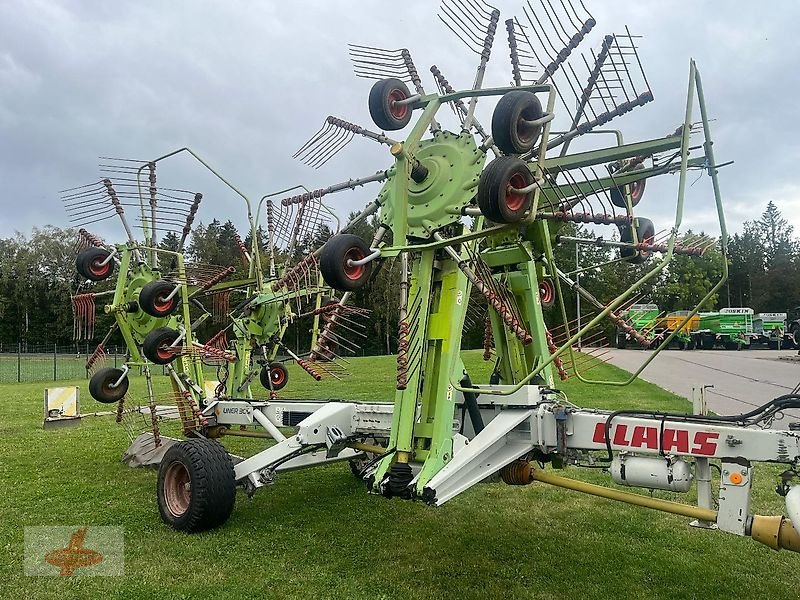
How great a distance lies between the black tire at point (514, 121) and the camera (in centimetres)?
470

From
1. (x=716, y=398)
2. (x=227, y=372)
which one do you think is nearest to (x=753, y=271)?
(x=716, y=398)

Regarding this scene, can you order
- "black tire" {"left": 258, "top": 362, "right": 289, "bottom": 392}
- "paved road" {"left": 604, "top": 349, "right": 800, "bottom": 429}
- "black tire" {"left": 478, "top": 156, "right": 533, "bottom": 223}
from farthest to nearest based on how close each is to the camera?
"paved road" {"left": 604, "top": 349, "right": 800, "bottom": 429} < "black tire" {"left": 258, "top": 362, "right": 289, "bottom": 392} < "black tire" {"left": 478, "top": 156, "right": 533, "bottom": 223}

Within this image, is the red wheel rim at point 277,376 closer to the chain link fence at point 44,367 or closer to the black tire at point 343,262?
the black tire at point 343,262

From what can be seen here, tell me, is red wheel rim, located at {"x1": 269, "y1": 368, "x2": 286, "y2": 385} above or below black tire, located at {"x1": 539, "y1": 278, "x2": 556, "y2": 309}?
below

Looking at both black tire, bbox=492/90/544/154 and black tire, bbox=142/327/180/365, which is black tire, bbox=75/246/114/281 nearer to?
black tire, bbox=142/327/180/365

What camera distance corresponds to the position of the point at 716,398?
664 inches

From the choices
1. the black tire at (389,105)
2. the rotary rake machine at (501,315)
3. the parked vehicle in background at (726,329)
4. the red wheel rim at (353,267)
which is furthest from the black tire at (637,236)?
the parked vehicle in background at (726,329)

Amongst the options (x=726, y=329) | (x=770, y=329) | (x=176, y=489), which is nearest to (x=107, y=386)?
(x=176, y=489)

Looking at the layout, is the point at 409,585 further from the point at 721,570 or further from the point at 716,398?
the point at 716,398

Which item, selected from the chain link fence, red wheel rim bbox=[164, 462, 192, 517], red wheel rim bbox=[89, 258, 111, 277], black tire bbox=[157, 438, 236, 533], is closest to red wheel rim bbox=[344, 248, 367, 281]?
black tire bbox=[157, 438, 236, 533]

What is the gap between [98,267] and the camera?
10.3m

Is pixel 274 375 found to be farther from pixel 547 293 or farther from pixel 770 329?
pixel 770 329

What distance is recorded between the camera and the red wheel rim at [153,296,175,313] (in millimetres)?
9391

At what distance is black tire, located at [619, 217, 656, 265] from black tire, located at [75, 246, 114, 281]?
7.45 m
